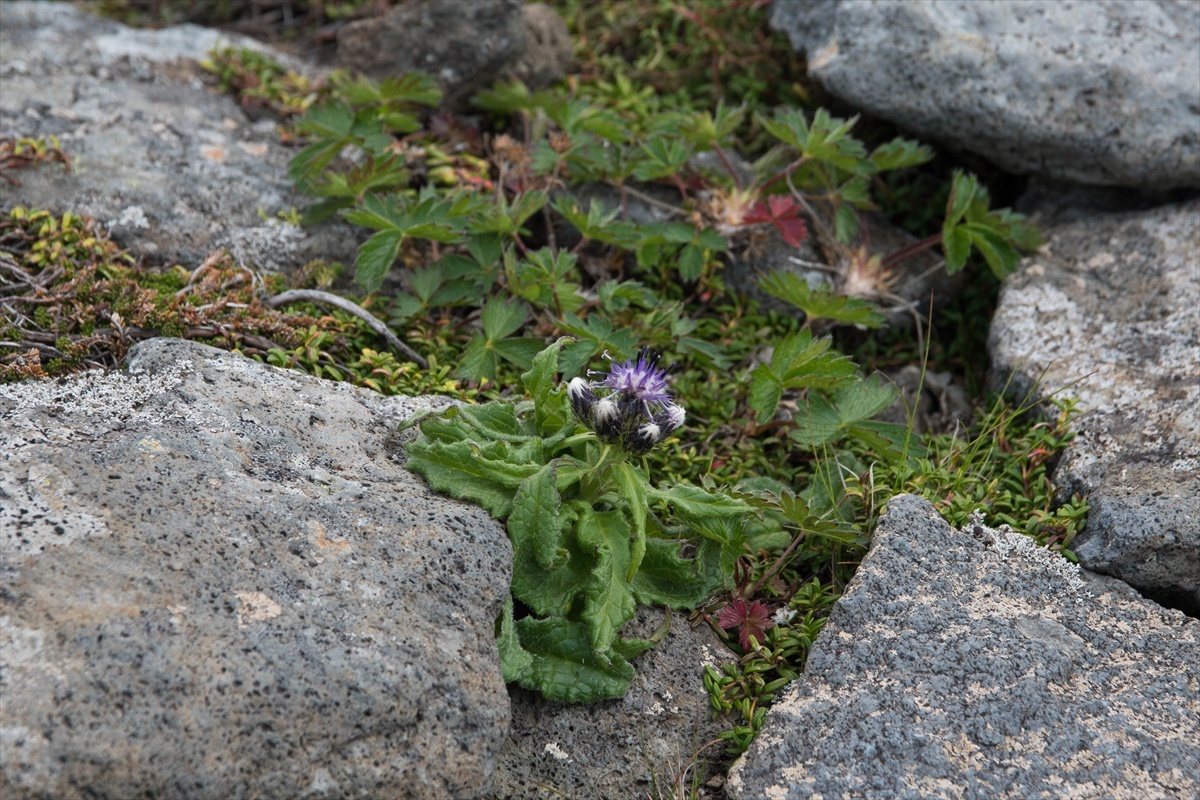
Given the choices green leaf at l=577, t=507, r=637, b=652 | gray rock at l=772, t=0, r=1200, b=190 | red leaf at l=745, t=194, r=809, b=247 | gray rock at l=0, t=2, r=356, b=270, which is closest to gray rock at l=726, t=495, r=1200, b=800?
green leaf at l=577, t=507, r=637, b=652

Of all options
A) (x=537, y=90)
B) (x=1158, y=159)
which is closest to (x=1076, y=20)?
→ (x=1158, y=159)

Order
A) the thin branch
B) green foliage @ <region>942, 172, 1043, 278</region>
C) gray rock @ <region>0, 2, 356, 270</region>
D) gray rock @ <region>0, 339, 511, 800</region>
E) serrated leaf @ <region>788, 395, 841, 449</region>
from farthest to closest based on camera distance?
green foliage @ <region>942, 172, 1043, 278</region>
gray rock @ <region>0, 2, 356, 270</region>
the thin branch
serrated leaf @ <region>788, 395, 841, 449</region>
gray rock @ <region>0, 339, 511, 800</region>

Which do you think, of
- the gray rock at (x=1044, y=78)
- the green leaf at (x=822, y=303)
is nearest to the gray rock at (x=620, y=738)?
the green leaf at (x=822, y=303)

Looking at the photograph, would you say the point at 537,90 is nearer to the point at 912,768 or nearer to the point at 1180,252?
the point at 1180,252

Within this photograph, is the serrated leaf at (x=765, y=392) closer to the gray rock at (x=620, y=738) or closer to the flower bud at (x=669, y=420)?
the flower bud at (x=669, y=420)

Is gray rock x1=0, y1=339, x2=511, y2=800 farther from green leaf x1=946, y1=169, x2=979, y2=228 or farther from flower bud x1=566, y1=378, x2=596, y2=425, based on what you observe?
green leaf x1=946, y1=169, x2=979, y2=228

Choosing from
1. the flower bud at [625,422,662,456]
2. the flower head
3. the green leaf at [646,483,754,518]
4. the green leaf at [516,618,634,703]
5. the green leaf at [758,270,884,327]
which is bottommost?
the flower head
